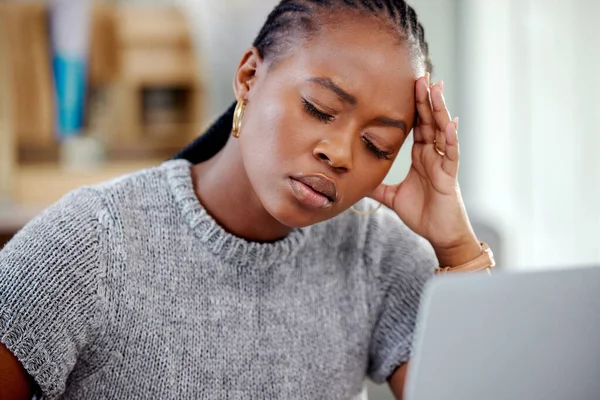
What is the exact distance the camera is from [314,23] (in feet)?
3.17

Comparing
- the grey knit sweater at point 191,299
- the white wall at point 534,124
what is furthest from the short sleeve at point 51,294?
the white wall at point 534,124

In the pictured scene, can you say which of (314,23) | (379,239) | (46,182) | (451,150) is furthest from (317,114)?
(46,182)

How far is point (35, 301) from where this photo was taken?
0.90 meters

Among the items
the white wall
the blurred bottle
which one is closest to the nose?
the white wall

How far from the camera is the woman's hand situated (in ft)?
3.51

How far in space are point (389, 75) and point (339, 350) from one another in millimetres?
441

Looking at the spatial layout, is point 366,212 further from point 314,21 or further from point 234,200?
point 314,21

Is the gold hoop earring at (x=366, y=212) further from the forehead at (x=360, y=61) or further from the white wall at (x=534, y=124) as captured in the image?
the white wall at (x=534, y=124)

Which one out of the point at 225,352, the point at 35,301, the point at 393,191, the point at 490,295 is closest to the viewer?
the point at 490,295

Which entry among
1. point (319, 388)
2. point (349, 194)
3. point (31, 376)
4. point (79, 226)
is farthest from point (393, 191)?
point (31, 376)

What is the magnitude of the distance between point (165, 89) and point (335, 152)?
107 inches

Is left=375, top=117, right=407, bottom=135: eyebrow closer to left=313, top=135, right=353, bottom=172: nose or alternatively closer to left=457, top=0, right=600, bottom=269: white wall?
left=313, top=135, right=353, bottom=172: nose

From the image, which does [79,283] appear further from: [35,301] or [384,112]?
[384,112]

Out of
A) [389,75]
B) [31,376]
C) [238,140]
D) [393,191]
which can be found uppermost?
[389,75]
